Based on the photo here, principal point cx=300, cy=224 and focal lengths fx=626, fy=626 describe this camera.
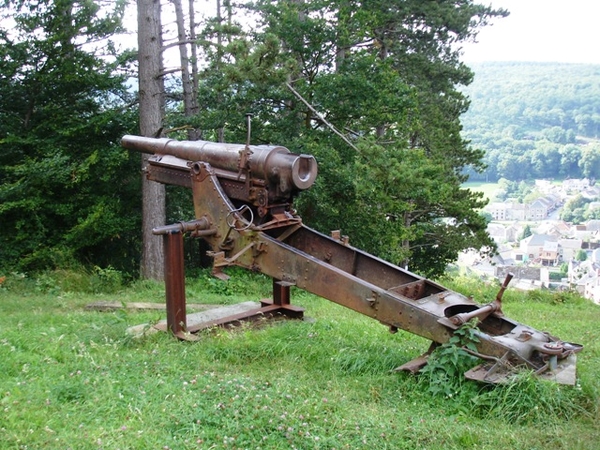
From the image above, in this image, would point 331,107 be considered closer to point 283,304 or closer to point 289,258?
point 283,304

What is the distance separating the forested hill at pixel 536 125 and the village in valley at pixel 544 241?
1497 millimetres

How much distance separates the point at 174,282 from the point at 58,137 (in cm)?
768

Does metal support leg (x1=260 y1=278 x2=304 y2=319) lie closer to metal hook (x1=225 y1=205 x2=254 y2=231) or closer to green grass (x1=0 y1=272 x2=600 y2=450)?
green grass (x1=0 y1=272 x2=600 y2=450)

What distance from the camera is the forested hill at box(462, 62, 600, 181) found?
38594 millimetres

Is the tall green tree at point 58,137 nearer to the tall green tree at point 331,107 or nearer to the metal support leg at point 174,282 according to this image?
the tall green tree at point 331,107

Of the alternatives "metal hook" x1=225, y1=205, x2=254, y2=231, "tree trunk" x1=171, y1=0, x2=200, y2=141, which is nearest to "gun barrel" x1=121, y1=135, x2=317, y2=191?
"metal hook" x1=225, y1=205, x2=254, y2=231

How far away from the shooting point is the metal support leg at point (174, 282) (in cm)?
623

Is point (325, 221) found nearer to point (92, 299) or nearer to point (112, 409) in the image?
point (92, 299)

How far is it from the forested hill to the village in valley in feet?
4.91

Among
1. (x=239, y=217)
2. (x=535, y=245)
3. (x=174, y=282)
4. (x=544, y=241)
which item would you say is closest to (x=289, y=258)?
(x=239, y=217)

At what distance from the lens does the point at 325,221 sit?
1341 centimetres

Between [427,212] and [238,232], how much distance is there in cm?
1651

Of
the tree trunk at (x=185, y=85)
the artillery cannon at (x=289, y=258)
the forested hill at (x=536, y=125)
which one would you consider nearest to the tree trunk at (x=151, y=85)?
the tree trunk at (x=185, y=85)

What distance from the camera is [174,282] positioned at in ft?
20.6
